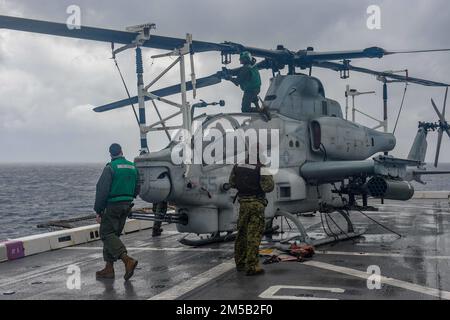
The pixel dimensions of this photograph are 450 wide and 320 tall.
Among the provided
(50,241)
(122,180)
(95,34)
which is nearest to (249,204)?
(122,180)

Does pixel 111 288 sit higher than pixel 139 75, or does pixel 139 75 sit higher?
pixel 139 75

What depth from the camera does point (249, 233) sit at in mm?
8875

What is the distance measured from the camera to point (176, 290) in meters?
7.68

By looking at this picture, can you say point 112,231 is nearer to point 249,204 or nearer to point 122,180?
point 122,180

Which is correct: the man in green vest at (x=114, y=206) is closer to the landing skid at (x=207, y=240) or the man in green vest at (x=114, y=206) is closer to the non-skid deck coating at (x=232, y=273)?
the non-skid deck coating at (x=232, y=273)

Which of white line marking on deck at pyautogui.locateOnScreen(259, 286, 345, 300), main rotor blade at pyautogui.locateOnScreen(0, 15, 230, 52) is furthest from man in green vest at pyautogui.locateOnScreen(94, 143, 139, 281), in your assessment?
main rotor blade at pyautogui.locateOnScreen(0, 15, 230, 52)

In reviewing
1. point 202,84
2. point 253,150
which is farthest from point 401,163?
point 202,84

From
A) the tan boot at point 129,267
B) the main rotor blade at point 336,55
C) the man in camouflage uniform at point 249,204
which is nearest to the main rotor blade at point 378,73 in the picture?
the main rotor blade at point 336,55

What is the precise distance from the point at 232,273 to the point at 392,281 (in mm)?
2661

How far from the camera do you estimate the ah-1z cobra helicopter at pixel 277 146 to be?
391 inches

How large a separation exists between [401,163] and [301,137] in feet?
7.86
